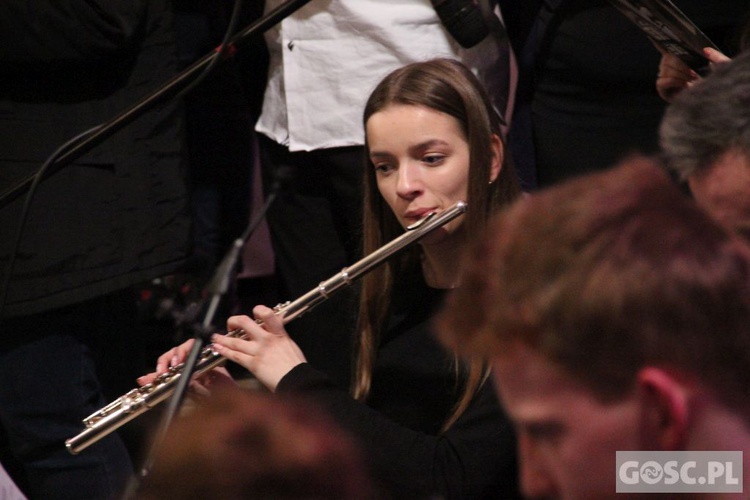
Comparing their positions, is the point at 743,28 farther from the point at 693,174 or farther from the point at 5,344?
the point at 5,344

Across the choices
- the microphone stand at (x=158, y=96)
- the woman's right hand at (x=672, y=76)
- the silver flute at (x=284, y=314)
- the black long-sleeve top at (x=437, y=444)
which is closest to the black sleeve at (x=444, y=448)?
the black long-sleeve top at (x=437, y=444)

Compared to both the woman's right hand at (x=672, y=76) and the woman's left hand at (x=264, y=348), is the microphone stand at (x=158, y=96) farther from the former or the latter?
the woman's right hand at (x=672, y=76)

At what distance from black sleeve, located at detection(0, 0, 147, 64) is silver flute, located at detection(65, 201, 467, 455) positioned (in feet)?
1.79

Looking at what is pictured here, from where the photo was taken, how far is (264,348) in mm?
1521

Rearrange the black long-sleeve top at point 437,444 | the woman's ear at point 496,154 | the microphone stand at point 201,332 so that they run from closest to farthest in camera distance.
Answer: the microphone stand at point 201,332 → the black long-sleeve top at point 437,444 → the woman's ear at point 496,154

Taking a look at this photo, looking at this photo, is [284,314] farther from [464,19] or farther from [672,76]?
[672,76]

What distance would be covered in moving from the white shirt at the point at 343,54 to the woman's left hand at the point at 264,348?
45 cm

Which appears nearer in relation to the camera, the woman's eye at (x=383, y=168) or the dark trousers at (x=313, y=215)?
the woman's eye at (x=383, y=168)

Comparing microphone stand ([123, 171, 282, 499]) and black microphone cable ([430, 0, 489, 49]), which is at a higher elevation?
black microphone cable ([430, 0, 489, 49])

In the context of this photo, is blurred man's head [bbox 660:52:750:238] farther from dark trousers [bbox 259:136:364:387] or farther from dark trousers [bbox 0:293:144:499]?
dark trousers [bbox 0:293:144:499]

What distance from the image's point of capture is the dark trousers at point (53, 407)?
1796 millimetres

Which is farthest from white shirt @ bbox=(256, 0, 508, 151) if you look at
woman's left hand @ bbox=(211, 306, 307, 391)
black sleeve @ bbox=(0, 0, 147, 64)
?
woman's left hand @ bbox=(211, 306, 307, 391)

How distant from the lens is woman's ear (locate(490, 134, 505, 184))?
1672mm

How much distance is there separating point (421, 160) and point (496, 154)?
12cm
